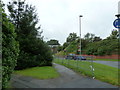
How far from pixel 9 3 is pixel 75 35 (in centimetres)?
6064

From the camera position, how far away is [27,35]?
1106 centimetres

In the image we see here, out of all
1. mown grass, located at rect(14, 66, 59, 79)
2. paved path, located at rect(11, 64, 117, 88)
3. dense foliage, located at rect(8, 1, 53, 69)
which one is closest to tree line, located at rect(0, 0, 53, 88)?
dense foliage, located at rect(8, 1, 53, 69)

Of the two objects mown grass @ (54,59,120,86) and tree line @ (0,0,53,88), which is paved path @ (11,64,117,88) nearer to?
mown grass @ (54,59,120,86)

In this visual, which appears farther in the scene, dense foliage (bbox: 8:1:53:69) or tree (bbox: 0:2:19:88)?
dense foliage (bbox: 8:1:53:69)

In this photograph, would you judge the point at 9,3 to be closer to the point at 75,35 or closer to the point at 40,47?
the point at 40,47

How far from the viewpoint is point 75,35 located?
69.9 metres

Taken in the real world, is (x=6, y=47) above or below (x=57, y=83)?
above

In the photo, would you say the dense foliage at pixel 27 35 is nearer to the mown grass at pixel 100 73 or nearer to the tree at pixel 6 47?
the mown grass at pixel 100 73

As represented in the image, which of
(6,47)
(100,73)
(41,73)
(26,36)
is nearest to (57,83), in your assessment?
(41,73)

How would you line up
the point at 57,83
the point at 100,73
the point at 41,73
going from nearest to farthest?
the point at 57,83
the point at 41,73
the point at 100,73

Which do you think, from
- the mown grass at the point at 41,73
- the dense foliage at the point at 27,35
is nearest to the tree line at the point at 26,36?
the dense foliage at the point at 27,35

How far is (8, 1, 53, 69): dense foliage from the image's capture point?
10523 millimetres

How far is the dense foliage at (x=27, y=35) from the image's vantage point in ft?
34.5

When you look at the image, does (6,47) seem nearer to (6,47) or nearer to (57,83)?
(6,47)
